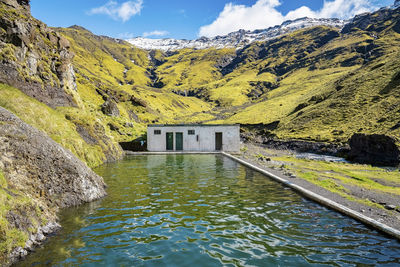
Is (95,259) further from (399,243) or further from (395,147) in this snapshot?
(395,147)

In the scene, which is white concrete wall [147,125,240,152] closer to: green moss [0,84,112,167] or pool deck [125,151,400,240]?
green moss [0,84,112,167]

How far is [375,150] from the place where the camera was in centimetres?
4006

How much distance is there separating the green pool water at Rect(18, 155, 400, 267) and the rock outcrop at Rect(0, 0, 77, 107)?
20.2 m

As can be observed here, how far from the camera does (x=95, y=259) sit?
747 cm

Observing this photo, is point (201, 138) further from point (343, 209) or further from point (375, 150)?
point (343, 209)

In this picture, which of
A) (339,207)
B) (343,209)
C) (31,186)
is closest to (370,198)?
(339,207)

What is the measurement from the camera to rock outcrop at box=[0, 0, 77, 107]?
87.9 ft

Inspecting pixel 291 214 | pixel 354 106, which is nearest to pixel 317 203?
pixel 291 214

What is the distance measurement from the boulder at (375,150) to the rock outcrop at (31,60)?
45.8m

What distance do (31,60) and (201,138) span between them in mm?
28357

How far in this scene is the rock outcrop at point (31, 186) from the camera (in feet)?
24.1

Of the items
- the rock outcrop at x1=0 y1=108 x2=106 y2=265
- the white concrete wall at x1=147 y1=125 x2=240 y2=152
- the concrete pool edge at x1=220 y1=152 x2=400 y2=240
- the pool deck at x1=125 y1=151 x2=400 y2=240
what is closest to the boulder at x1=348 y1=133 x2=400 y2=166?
the white concrete wall at x1=147 y1=125 x2=240 y2=152

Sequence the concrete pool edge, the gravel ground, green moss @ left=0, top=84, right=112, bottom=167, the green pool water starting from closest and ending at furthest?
the green pool water, the concrete pool edge, the gravel ground, green moss @ left=0, top=84, right=112, bottom=167

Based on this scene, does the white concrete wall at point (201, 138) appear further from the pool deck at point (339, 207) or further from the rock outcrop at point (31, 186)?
the rock outcrop at point (31, 186)
